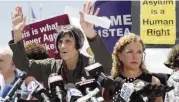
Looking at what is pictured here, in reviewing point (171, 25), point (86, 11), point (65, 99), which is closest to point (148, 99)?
point (65, 99)

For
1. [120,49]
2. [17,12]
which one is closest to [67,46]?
[120,49]

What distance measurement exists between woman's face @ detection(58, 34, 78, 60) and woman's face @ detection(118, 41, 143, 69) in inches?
14.4

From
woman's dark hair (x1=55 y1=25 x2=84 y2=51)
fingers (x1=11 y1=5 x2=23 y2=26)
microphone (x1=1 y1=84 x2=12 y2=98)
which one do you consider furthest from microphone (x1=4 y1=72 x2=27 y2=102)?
fingers (x1=11 y1=5 x2=23 y2=26)

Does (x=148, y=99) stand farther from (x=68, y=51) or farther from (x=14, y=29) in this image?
(x=14, y=29)

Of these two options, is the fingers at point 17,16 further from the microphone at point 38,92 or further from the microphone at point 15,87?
the microphone at point 38,92

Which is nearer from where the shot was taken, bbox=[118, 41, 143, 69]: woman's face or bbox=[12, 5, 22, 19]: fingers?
bbox=[118, 41, 143, 69]: woman's face

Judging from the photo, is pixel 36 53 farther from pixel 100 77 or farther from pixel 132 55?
pixel 100 77

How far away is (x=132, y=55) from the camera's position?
11.0ft

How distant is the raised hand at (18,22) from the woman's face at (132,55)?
0.75 metres

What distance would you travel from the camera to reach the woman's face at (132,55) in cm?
334

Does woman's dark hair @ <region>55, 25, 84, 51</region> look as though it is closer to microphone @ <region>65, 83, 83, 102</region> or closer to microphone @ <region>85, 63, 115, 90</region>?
microphone @ <region>85, 63, 115, 90</region>

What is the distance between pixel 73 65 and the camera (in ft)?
11.4

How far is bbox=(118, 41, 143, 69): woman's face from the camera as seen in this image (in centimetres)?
334

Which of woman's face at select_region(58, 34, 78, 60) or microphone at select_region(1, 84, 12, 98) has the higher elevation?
woman's face at select_region(58, 34, 78, 60)
